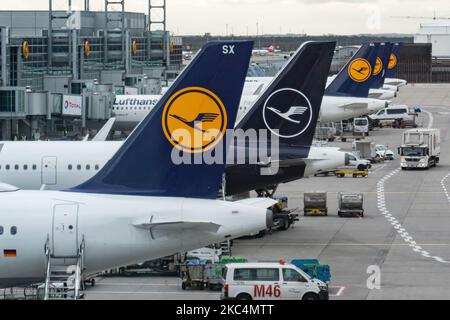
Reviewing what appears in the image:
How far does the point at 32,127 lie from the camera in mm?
79250

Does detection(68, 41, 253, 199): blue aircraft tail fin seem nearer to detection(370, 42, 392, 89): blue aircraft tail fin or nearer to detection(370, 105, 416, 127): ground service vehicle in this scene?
detection(370, 42, 392, 89): blue aircraft tail fin

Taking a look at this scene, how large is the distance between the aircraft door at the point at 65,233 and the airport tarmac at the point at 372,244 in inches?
414

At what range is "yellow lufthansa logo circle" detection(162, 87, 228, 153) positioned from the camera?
25.8m

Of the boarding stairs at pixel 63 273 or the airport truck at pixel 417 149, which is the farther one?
the airport truck at pixel 417 149

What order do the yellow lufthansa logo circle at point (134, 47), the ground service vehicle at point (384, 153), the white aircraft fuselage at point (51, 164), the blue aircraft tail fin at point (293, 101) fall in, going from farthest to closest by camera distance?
the yellow lufthansa logo circle at point (134, 47)
the ground service vehicle at point (384, 153)
the blue aircraft tail fin at point (293, 101)
the white aircraft fuselage at point (51, 164)

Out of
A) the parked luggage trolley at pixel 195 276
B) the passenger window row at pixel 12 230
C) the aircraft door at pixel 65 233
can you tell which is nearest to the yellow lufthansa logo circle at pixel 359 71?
the parked luggage trolley at pixel 195 276

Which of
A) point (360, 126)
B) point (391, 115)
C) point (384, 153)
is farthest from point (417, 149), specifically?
point (391, 115)

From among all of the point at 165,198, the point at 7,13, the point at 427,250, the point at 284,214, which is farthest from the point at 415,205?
the point at 7,13

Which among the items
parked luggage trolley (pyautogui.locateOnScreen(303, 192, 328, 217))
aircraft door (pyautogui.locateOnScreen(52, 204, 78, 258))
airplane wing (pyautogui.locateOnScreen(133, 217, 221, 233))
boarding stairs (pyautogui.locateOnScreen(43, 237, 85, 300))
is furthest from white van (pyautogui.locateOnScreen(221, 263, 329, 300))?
parked luggage trolley (pyautogui.locateOnScreen(303, 192, 328, 217))

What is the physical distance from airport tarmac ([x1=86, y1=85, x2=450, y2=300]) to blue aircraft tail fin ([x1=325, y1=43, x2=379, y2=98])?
16457 millimetres

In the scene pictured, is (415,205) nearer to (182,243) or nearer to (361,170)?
(361,170)

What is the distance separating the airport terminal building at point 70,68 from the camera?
7944 centimetres

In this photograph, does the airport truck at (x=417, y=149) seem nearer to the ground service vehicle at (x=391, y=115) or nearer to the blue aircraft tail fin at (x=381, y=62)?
the blue aircraft tail fin at (x=381, y=62)
